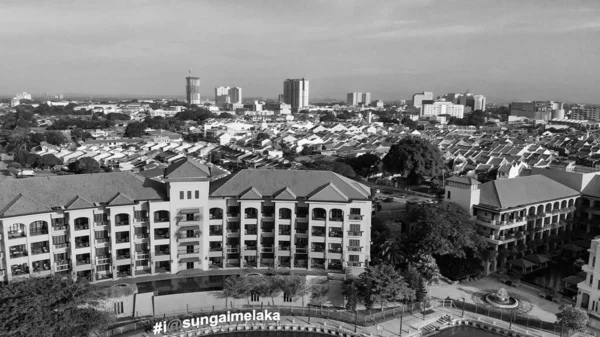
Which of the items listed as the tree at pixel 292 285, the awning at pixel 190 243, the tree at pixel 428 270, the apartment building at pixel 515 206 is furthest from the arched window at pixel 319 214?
the apartment building at pixel 515 206

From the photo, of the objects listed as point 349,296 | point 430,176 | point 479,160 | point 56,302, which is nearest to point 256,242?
point 349,296

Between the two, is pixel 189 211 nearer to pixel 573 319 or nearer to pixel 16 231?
pixel 16 231

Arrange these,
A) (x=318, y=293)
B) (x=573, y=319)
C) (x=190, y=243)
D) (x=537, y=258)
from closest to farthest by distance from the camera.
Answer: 1. (x=573, y=319)
2. (x=318, y=293)
3. (x=190, y=243)
4. (x=537, y=258)

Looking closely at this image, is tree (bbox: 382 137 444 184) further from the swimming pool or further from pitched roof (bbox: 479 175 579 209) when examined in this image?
the swimming pool

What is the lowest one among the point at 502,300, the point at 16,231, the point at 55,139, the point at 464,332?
the point at 464,332

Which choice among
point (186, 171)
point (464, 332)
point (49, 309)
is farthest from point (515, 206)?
point (49, 309)

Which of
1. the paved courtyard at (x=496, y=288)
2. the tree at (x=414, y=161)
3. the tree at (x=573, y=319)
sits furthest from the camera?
the tree at (x=414, y=161)

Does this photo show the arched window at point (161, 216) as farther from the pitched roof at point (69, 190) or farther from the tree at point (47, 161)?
the tree at point (47, 161)
